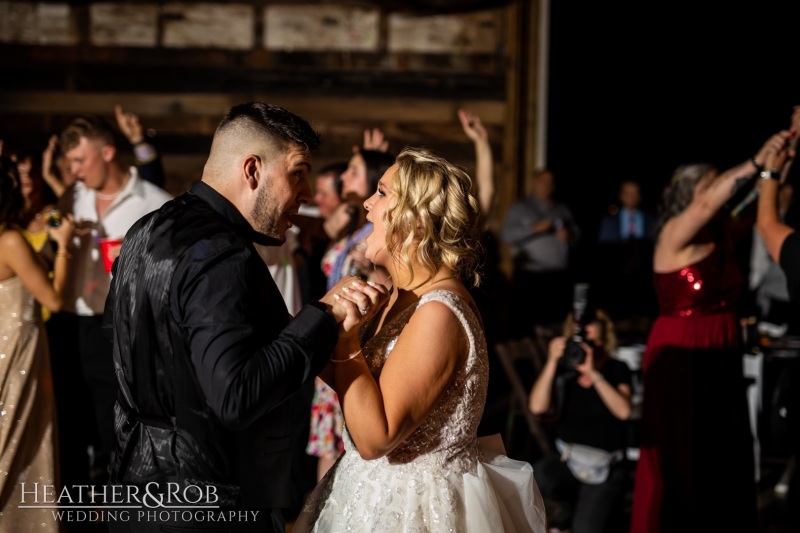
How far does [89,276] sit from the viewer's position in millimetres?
3855

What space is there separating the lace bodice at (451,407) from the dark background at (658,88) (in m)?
6.94

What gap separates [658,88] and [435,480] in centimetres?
812

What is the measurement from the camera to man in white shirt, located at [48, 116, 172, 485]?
3.79 metres

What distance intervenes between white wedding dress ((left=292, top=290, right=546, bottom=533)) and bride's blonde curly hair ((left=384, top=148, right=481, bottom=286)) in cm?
13

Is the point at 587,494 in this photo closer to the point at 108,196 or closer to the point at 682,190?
the point at 682,190

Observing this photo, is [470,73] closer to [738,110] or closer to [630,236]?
[630,236]

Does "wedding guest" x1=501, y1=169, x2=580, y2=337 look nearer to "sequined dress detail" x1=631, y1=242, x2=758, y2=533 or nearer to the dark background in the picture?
the dark background

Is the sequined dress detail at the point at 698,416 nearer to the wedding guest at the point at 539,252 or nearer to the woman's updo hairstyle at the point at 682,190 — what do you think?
the woman's updo hairstyle at the point at 682,190

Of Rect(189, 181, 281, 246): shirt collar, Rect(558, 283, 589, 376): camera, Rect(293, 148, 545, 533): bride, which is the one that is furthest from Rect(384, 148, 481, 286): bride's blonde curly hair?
Rect(558, 283, 589, 376): camera

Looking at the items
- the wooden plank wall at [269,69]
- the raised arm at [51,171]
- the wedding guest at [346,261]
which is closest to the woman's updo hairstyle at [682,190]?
the wedding guest at [346,261]

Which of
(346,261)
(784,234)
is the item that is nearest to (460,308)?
(784,234)

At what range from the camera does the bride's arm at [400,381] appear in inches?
72.3

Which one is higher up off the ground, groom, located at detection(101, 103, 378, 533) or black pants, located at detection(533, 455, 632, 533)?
groom, located at detection(101, 103, 378, 533)

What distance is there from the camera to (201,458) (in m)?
1.81
